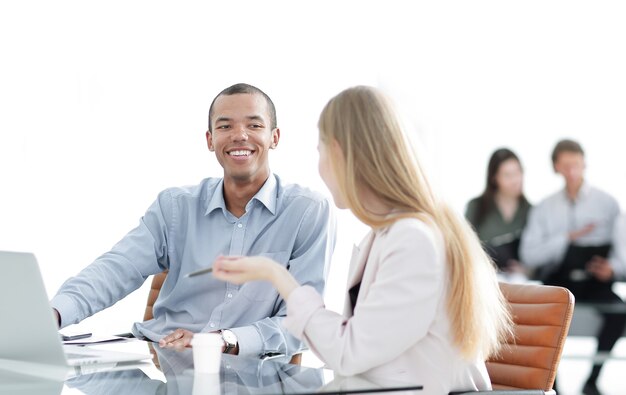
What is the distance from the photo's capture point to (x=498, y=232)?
515cm

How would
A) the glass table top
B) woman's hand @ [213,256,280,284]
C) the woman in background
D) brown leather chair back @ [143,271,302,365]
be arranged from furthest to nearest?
the woman in background
brown leather chair back @ [143,271,302,365]
woman's hand @ [213,256,280,284]
the glass table top

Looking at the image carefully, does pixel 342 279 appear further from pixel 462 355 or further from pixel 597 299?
pixel 462 355

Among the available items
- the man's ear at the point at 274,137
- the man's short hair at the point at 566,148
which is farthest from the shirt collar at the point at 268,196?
the man's short hair at the point at 566,148

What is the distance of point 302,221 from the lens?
8.48ft

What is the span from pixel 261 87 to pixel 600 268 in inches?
82.8

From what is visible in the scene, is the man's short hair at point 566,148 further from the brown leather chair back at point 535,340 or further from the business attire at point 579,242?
the brown leather chair back at point 535,340

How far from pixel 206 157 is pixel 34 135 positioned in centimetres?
88

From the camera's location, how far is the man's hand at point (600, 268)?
4.89m

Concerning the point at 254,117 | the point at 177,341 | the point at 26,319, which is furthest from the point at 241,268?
the point at 254,117

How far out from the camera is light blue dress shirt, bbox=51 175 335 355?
2.52m

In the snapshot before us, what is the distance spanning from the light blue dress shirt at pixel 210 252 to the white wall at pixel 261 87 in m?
1.85

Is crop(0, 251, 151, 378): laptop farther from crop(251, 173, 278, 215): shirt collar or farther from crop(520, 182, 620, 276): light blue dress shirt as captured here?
crop(520, 182, 620, 276): light blue dress shirt

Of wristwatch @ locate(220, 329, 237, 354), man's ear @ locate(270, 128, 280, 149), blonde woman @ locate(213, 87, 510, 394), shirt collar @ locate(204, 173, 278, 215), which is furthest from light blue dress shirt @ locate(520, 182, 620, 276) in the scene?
blonde woman @ locate(213, 87, 510, 394)

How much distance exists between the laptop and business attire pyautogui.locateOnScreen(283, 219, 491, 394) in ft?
1.47
